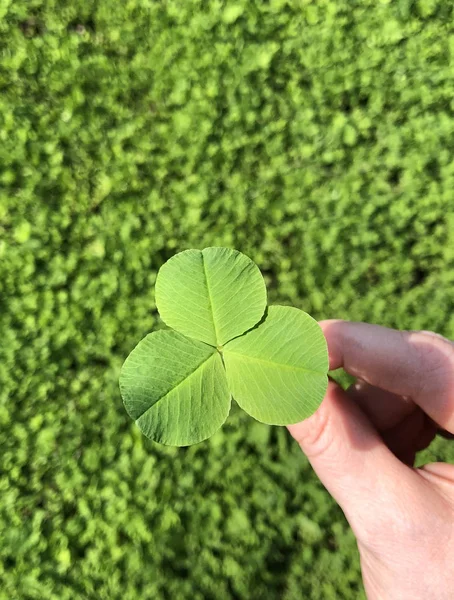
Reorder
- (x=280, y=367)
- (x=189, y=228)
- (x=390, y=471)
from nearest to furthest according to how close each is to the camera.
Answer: (x=280, y=367) → (x=390, y=471) → (x=189, y=228)

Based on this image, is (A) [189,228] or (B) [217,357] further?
(A) [189,228]

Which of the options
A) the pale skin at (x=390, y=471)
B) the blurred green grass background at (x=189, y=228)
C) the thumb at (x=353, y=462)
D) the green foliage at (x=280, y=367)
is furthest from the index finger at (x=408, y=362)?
the blurred green grass background at (x=189, y=228)

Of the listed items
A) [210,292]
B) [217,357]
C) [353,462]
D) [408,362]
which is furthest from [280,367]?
[408,362]

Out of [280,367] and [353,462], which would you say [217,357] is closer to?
[280,367]

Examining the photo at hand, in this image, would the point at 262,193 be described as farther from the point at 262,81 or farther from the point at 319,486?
the point at 319,486

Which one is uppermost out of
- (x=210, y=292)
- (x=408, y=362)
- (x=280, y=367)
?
(x=210, y=292)

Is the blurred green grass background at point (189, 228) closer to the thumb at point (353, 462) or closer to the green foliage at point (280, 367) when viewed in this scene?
the thumb at point (353, 462)
